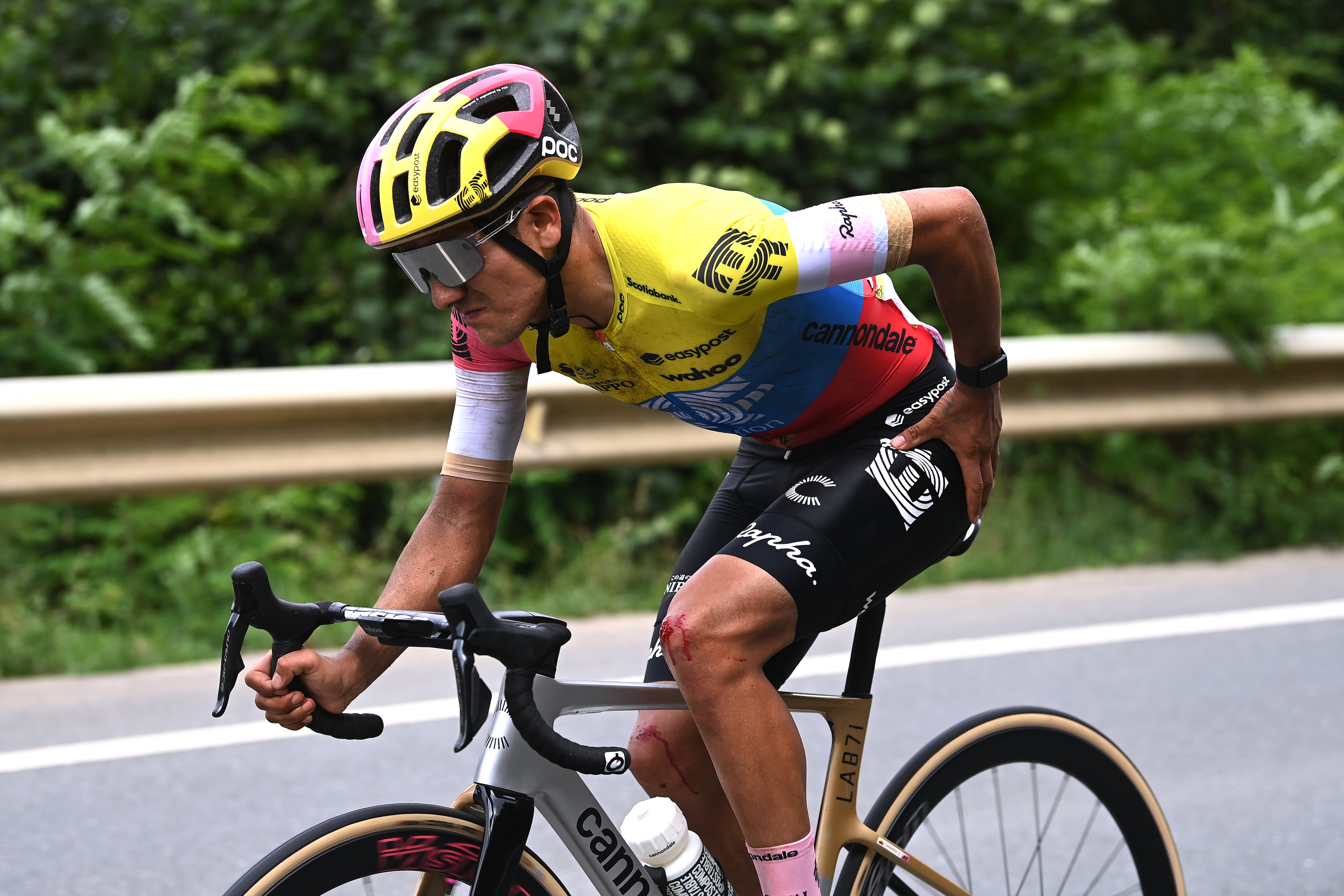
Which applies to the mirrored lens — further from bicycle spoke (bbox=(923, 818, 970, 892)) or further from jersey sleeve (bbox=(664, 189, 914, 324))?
bicycle spoke (bbox=(923, 818, 970, 892))

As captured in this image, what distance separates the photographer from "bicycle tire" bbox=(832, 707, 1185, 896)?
2.66 meters

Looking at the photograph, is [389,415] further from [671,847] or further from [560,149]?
[671,847]

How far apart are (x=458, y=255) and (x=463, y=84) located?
12.3 inches

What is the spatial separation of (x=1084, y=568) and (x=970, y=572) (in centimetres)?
59

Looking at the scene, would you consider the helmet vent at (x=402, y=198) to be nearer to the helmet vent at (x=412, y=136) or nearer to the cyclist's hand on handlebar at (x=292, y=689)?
the helmet vent at (x=412, y=136)

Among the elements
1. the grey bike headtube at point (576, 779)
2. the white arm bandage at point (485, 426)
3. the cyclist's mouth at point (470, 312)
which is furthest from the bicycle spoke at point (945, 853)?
the cyclist's mouth at point (470, 312)

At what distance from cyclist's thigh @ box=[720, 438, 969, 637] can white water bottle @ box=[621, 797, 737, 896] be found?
38cm

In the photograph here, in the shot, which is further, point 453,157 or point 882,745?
point 882,745

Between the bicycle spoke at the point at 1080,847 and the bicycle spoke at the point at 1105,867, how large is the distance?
0.06m

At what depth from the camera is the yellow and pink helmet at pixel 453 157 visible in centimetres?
217

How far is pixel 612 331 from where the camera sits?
2393 mm

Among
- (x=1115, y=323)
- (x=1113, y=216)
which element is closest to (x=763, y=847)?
(x=1115, y=323)

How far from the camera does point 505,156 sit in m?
2.24

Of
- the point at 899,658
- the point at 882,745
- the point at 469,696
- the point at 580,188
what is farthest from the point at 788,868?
the point at 580,188
